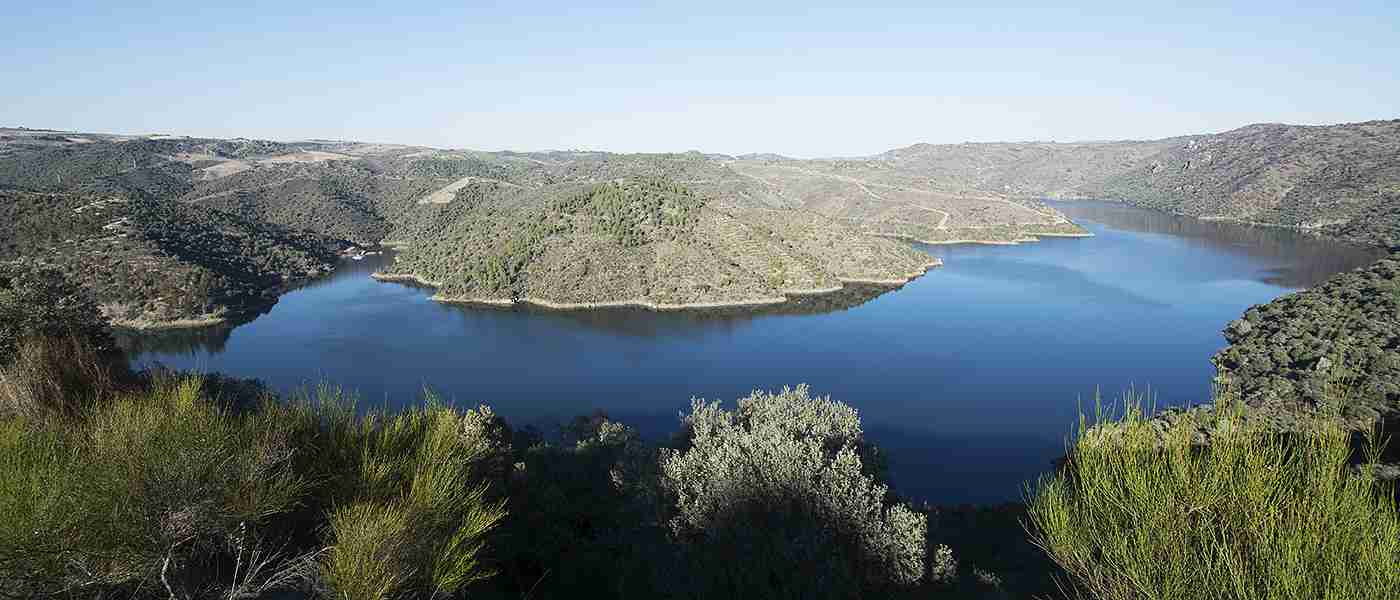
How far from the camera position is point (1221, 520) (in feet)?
25.5

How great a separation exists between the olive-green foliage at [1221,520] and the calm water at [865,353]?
1381 inches

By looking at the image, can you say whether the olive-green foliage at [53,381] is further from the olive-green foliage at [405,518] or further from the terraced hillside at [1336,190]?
the terraced hillside at [1336,190]

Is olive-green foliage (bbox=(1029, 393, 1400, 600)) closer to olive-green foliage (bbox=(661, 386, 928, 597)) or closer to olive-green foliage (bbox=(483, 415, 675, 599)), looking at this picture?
olive-green foliage (bbox=(661, 386, 928, 597))

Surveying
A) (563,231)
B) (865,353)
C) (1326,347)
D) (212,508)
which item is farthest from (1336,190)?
(212,508)

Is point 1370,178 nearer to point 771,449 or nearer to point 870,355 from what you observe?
point 870,355

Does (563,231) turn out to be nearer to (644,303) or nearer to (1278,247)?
(644,303)

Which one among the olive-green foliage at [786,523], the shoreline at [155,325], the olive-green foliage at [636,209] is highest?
the olive-green foliage at [636,209]

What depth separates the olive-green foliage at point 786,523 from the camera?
14422 mm

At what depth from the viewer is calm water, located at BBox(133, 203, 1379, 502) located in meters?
53.5

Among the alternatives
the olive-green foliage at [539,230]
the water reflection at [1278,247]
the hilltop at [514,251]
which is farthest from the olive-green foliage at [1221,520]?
the water reflection at [1278,247]

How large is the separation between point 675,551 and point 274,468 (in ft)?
32.6

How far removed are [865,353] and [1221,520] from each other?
66.1 m

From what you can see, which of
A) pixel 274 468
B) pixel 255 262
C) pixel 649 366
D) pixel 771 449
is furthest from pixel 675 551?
pixel 255 262

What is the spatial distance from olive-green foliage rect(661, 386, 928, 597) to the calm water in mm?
27651
